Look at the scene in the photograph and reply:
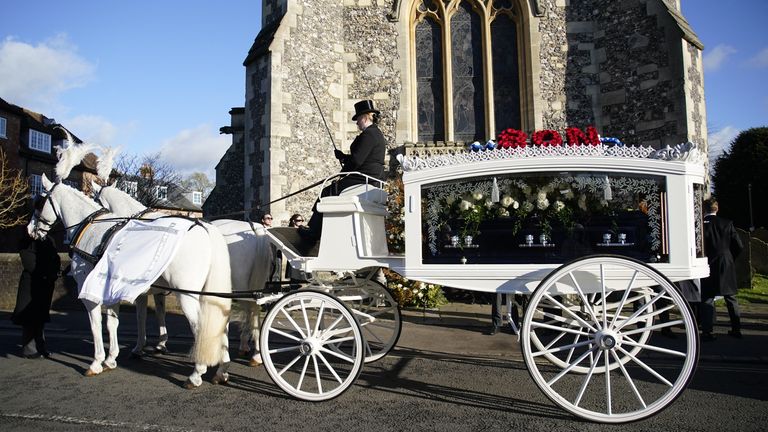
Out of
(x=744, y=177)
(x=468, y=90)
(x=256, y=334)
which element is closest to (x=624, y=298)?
(x=256, y=334)

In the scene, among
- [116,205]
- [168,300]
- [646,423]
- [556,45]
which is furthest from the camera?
[556,45]

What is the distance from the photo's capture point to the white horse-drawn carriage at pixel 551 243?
3.62 meters

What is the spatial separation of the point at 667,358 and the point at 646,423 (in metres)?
2.41

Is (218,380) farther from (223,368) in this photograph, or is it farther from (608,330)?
(608,330)

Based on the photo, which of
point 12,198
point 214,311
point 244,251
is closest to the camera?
point 214,311

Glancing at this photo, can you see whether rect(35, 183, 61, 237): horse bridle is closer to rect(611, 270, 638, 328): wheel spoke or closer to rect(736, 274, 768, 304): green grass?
rect(611, 270, 638, 328): wheel spoke

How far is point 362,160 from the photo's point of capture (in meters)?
5.02

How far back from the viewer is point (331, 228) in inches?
177

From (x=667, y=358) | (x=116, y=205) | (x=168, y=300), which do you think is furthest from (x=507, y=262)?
(x=168, y=300)

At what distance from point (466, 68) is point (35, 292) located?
10.1 metres

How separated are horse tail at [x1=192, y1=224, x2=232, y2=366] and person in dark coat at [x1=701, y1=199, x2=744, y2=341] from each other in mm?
6122

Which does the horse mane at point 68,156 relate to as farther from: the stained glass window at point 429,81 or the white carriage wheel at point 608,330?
the stained glass window at point 429,81

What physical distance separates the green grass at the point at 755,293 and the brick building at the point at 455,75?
321cm

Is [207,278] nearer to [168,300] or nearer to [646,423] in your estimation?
[646,423]
